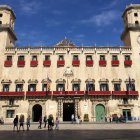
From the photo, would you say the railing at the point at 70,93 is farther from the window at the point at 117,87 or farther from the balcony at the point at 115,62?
the balcony at the point at 115,62

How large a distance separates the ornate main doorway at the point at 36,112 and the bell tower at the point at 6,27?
1477 centimetres

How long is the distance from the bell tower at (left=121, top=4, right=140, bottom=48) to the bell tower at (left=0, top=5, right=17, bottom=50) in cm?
2682

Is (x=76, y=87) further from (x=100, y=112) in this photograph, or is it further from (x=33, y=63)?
(x=33, y=63)

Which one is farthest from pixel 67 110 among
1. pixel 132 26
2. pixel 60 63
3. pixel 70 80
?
pixel 132 26

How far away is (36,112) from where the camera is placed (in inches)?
1976

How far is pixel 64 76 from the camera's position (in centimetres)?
4981

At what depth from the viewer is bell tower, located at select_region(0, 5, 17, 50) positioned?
52.2m

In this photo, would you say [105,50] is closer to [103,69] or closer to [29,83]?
[103,69]

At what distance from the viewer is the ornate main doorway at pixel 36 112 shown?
49.0 m

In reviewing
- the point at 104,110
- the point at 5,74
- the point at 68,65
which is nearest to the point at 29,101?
the point at 5,74

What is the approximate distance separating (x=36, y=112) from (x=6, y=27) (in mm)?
19781

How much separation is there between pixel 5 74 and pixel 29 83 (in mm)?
5492

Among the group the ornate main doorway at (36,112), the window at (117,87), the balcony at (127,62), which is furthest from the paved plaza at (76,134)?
the balcony at (127,62)

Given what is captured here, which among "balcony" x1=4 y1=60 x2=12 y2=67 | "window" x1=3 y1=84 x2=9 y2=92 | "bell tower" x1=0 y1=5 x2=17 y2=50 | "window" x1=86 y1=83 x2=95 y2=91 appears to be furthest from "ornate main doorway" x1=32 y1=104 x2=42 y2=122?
"bell tower" x1=0 y1=5 x2=17 y2=50
